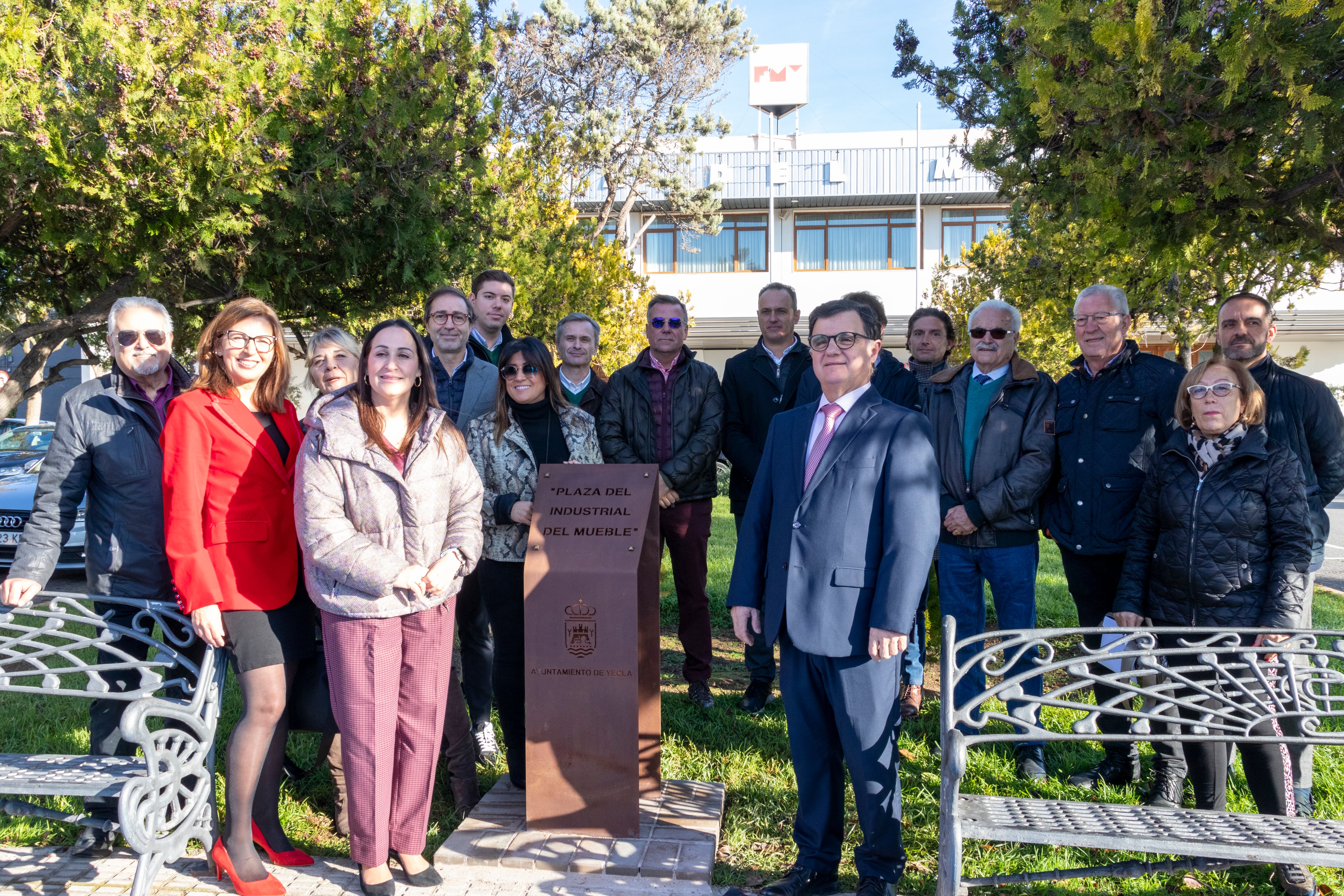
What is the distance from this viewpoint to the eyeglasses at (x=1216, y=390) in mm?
3377

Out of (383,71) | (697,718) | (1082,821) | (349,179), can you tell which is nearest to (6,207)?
(349,179)

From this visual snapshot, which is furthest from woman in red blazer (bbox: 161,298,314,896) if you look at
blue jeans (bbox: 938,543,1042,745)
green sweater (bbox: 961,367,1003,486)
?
green sweater (bbox: 961,367,1003,486)

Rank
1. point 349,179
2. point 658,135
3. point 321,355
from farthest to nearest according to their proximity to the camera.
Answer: point 658,135 → point 349,179 → point 321,355

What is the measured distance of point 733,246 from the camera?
92.8 ft

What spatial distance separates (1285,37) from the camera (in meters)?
3.02

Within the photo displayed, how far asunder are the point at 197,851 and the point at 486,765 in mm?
1294

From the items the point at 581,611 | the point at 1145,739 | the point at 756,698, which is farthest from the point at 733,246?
the point at 1145,739

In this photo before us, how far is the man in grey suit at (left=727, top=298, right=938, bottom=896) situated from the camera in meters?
A: 2.98

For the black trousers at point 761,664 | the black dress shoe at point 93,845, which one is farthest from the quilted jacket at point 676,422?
the black dress shoe at point 93,845

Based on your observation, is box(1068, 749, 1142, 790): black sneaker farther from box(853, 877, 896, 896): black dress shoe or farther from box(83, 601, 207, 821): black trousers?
box(83, 601, 207, 821): black trousers

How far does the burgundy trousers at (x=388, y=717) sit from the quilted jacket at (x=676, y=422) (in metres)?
1.71

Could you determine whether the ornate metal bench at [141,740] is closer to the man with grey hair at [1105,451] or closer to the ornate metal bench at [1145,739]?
the ornate metal bench at [1145,739]

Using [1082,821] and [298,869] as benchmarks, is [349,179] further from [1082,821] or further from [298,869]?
[1082,821]

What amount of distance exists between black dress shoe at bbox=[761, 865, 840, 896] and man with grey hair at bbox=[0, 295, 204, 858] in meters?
2.34
